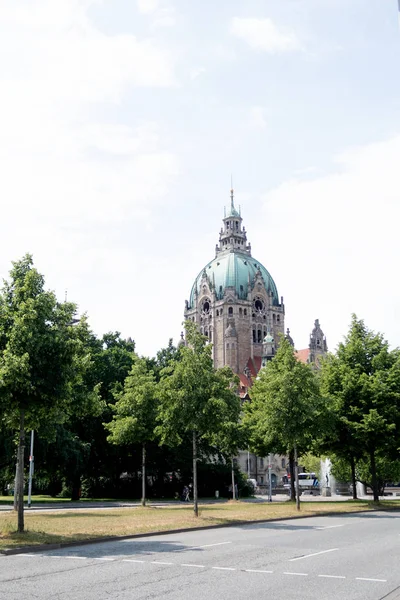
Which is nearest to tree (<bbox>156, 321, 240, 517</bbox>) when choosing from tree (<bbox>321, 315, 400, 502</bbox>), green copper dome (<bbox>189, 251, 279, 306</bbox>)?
tree (<bbox>321, 315, 400, 502</bbox>)

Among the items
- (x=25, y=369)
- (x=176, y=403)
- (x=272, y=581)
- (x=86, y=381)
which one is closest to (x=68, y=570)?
(x=272, y=581)

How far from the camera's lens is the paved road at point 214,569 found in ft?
33.4

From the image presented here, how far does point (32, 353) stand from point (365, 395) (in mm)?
24677

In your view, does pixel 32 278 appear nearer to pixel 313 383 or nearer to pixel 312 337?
pixel 313 383

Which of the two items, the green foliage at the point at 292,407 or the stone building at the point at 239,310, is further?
the stone building at the point at 239,310

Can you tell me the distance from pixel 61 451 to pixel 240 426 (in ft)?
41.9

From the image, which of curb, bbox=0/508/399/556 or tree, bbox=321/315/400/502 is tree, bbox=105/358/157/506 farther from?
curb, bbox=0/508/399/556

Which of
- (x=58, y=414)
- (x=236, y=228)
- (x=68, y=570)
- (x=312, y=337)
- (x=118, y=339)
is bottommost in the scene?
(x=68, y=570)

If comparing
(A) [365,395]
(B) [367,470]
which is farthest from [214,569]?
(B) [367,470]

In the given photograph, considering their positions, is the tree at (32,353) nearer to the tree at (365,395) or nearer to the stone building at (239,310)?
the tree at (365,395)

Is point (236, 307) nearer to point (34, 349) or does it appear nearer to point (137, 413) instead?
point (137, 413)

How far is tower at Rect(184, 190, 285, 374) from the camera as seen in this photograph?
133250 mm

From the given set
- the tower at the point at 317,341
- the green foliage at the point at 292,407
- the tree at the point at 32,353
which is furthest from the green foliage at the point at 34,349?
Result: the tower at the point at 317,341

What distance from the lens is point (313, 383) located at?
37500mm
